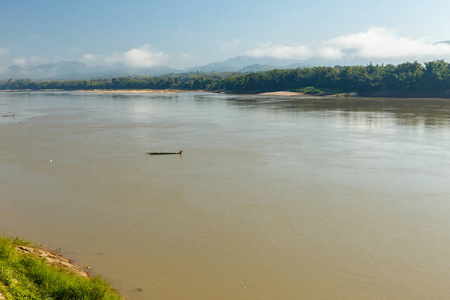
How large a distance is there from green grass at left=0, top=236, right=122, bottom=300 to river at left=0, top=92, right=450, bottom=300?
1.33m

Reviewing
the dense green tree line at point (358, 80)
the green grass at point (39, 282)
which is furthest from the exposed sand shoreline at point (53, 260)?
the dense green tree line at point (358, 80)

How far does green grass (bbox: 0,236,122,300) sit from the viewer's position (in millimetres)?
7902

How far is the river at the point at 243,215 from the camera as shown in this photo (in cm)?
1091

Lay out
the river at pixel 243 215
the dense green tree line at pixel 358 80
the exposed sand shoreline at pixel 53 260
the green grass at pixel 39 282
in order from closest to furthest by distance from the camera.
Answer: the green grass at pixel 39 282 → the exposed sand shoreline at pixel 53 260 → the river at pixel 243 215 → the dense green tree line at pixel 358 80

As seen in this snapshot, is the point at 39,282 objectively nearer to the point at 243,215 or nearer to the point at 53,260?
the point at 53,260

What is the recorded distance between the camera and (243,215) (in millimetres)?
15852

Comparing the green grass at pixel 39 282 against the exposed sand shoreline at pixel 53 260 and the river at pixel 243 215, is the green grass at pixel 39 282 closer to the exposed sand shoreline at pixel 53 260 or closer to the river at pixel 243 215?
the exposed sand shoreline at pixel 53 260

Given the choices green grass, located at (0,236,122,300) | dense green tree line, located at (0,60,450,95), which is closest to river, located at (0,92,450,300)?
green grass, located at (0,236,122,300)

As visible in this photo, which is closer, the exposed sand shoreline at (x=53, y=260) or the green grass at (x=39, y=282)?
the green grass at (x=39, y=282)

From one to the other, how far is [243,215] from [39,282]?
8.74m

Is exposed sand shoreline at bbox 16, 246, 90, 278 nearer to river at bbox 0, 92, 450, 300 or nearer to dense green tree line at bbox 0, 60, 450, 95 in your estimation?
river at bbox 0, 92, 450, 300

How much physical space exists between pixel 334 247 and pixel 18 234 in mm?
10957

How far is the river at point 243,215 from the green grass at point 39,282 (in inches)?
52.5

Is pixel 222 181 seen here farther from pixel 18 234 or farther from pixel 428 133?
pixel 428 133
